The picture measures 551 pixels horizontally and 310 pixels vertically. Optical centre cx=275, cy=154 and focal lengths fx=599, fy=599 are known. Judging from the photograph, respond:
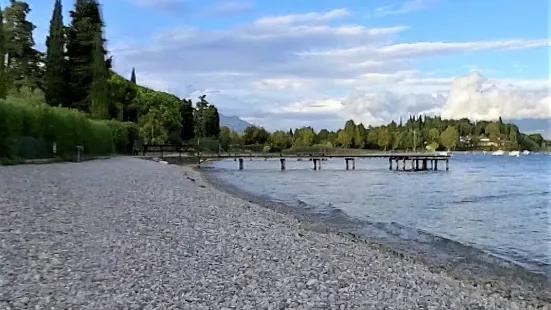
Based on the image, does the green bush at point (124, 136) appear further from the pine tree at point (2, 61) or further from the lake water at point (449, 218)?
the lake water at point (449, 218)

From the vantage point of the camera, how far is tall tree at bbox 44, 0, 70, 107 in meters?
63.0

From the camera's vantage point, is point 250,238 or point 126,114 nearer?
point 250,238

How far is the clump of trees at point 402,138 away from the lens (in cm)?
13759

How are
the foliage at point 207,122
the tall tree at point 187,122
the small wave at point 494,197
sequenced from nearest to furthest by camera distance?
the small wave at point 494,197
the tall tree at point 187,122
the foliage at point 207,122

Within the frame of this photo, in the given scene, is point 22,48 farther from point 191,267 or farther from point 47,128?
point 191,267

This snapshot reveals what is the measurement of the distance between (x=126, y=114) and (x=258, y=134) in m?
49.9

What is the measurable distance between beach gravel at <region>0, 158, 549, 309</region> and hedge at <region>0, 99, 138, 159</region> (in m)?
18.7

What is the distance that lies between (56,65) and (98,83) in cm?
480

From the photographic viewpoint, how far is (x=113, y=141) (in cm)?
5931

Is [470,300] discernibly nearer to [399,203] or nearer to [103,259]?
[103,259]

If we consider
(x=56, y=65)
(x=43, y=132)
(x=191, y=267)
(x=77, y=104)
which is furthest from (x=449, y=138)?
(x=191, y=267)

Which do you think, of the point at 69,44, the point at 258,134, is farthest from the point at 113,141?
the point at 258,134

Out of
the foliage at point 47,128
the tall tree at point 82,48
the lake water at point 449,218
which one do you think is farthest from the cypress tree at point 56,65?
the lake water at point 449,218

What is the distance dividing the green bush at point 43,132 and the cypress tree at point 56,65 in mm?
12636
